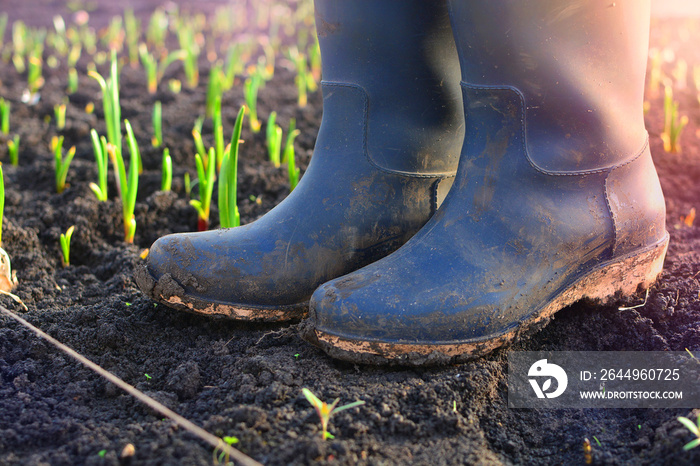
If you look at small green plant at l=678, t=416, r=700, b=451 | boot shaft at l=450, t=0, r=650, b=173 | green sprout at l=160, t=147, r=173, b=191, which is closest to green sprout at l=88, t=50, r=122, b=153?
green sprout at l=160, t=147, r=173, b=191

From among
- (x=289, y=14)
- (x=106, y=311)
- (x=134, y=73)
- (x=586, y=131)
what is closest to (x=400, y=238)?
(x=586, y=131)

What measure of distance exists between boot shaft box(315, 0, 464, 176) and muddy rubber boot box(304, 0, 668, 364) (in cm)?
13

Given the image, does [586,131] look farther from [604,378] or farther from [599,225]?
[604,378]

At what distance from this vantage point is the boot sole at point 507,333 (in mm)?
1028

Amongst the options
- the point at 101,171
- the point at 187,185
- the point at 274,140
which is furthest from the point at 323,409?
the point at 274,140

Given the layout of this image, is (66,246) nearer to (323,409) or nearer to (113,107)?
(113,107)

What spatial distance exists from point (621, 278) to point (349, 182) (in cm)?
57

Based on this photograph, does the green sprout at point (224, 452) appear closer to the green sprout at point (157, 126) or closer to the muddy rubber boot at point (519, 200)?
the muddy rubber boot at point (519, 200)

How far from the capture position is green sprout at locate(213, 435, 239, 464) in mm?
798

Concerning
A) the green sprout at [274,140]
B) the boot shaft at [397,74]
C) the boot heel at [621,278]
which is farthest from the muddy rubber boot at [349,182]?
the green sprout at [274,140]

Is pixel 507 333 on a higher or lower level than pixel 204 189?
lower

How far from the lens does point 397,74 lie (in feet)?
3.91

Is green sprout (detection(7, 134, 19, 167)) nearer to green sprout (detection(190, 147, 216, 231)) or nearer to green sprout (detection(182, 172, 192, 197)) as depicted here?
green sprout (detection(182, 172, 192, 197))

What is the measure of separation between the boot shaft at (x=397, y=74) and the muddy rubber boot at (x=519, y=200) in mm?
132
